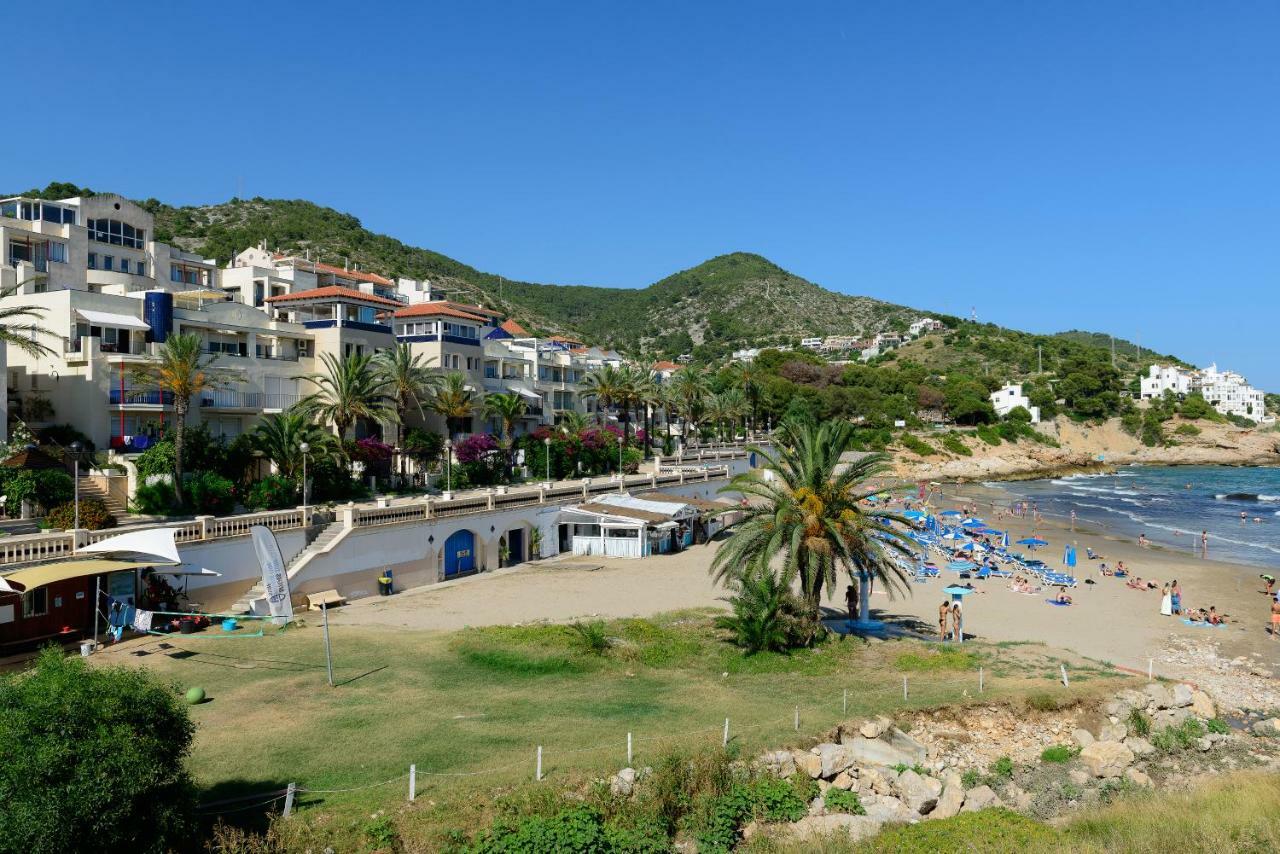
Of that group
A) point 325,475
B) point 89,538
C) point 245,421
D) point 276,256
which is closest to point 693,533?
point 325,475

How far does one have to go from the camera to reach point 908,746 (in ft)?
58.6

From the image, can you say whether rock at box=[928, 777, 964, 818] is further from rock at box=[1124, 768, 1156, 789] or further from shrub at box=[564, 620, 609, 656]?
shrub at box=[564, 620, 609, 656]

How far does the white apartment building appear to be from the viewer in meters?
132

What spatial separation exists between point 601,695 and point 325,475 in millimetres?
→ 23456

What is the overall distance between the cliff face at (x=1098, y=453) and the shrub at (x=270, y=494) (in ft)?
288

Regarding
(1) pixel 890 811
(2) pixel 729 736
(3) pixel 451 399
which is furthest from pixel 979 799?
(3) pixel 451 399

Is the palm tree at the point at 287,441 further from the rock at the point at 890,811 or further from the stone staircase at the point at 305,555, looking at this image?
the rock at the point at 890,811

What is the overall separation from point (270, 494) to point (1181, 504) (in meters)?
83.4

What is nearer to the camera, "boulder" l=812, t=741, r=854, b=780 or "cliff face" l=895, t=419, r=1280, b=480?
"boulder" l=812, t=741, r=854, b=780

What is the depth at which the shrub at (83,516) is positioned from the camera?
2698 cm

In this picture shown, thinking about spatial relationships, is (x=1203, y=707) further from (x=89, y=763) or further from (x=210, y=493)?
(x=210, y=493)

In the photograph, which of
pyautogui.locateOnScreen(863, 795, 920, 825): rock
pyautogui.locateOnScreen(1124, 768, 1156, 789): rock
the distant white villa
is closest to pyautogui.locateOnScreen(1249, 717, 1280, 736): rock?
pyautogui.locateOnScreen(1124, 768, 1156, 789): rock

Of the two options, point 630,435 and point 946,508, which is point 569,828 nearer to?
point 630,435

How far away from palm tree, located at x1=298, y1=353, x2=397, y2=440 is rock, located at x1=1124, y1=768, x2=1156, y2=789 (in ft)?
110
